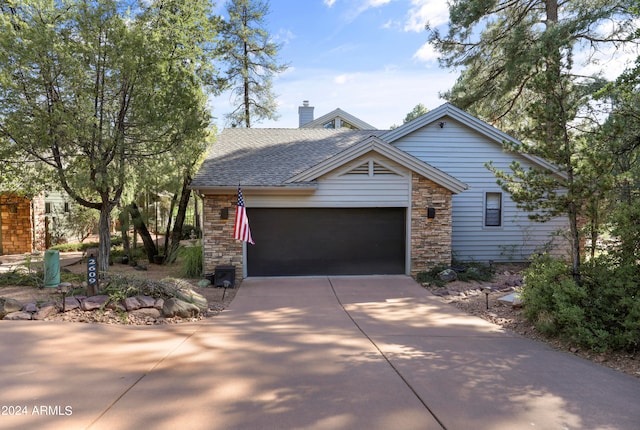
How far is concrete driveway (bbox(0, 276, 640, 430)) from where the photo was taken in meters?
3.23

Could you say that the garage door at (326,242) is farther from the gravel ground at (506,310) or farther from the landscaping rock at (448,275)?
the gravel ground at (506,310)

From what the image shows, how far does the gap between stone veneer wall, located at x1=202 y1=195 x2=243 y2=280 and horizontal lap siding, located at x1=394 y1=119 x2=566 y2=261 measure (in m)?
5.84

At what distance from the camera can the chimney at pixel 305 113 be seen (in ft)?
65.0

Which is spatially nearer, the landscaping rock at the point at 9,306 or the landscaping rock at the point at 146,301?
the landscaping rock at the point at 9,306

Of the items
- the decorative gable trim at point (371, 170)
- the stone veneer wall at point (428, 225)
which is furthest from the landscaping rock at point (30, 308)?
the stone veneer wall at point (428, 225)

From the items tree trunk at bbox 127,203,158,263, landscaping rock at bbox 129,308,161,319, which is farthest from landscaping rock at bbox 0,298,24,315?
tree trunk at bbox 127,203,158,263

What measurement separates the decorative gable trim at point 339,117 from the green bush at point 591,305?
14681 mm

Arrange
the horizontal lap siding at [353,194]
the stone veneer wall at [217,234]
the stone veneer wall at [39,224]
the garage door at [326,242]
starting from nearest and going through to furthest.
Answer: the stone veneer wall at [217,234] < the horizontal lap siding at [353,194] < the garage door at [326,242] < the stone veneer wall at [39,224]

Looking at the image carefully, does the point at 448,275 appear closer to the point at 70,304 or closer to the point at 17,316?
the point at 70,304

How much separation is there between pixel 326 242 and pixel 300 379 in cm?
673

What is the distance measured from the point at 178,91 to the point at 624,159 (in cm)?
1086

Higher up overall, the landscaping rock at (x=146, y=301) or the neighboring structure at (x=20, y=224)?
the neighboring structure at (x=20, y=224)

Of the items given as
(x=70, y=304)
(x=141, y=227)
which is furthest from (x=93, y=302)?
(x=141, y=227)

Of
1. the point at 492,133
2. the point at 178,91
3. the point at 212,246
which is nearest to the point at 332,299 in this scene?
the point at 212,246
